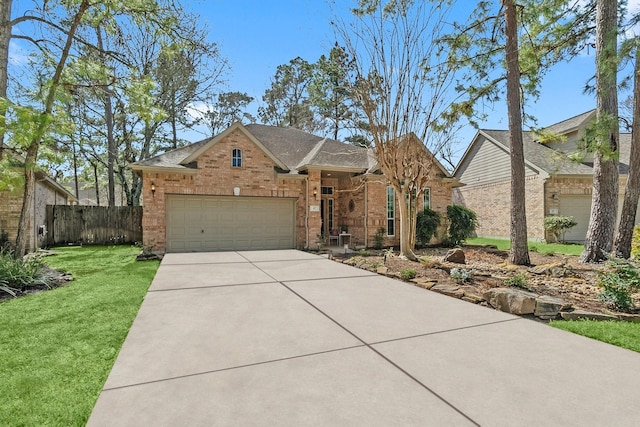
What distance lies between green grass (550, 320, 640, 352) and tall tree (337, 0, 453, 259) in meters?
5.22

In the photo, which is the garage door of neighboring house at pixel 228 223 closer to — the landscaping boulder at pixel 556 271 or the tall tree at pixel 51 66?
the tall tree at pixel 51 66

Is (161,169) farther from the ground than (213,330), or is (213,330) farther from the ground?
(161,169)

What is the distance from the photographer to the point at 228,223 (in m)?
12.3

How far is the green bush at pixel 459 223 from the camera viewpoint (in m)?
13.8

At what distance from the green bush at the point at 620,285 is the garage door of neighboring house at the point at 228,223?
9.93m

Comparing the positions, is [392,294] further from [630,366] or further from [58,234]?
[58,234]

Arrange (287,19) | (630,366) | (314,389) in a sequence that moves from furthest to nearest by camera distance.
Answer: (287,19)
(630,366)
(314,389)

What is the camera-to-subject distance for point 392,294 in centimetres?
563

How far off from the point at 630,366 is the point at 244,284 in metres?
5.45

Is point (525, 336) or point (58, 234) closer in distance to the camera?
point (525, 336)

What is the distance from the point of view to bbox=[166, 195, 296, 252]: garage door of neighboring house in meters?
11.7

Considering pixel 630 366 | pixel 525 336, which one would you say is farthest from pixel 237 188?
pixel 630 366

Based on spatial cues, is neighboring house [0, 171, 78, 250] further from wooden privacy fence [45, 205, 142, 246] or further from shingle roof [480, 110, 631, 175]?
shingle roof [480, 110, 631, 175]

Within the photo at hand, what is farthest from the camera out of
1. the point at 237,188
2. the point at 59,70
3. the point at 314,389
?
the point at 237,188
